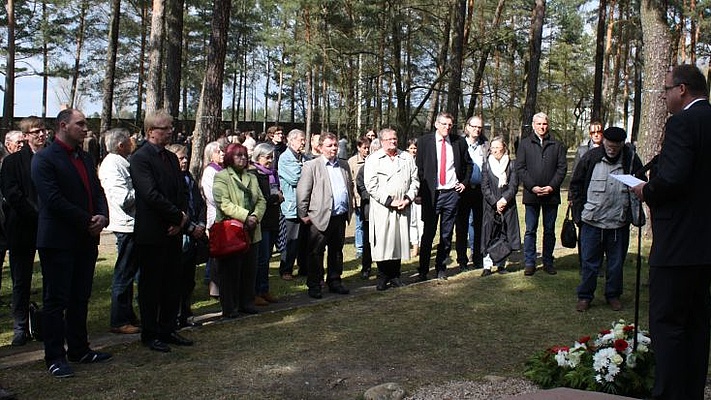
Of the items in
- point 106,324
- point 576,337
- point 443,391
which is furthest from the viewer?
point 106,324

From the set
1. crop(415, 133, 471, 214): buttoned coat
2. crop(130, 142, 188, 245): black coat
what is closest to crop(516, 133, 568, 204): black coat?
crop(415, 133, 471, 214): buttoned coat

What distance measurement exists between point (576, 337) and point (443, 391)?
6.79 ft

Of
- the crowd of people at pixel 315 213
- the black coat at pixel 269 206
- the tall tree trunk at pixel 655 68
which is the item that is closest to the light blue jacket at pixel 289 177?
the crowd of people at pixel 315 213

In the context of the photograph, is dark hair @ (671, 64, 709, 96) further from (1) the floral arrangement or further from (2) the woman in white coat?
(2) the woman in white coat

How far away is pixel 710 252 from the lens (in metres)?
4.34

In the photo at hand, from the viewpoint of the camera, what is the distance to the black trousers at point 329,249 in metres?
8.28

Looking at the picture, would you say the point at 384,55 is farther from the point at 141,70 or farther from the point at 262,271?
the point at 262,271

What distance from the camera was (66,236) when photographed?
5402 millimetres

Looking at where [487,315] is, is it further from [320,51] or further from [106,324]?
[320,51]

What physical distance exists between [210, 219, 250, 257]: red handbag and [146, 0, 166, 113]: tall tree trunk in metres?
6.83

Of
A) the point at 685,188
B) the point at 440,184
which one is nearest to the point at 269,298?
the point at 440,184

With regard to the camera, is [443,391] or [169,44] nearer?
[443,391]

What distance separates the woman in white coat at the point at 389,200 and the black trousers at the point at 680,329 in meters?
4.34

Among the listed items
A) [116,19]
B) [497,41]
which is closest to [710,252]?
[497,41]
